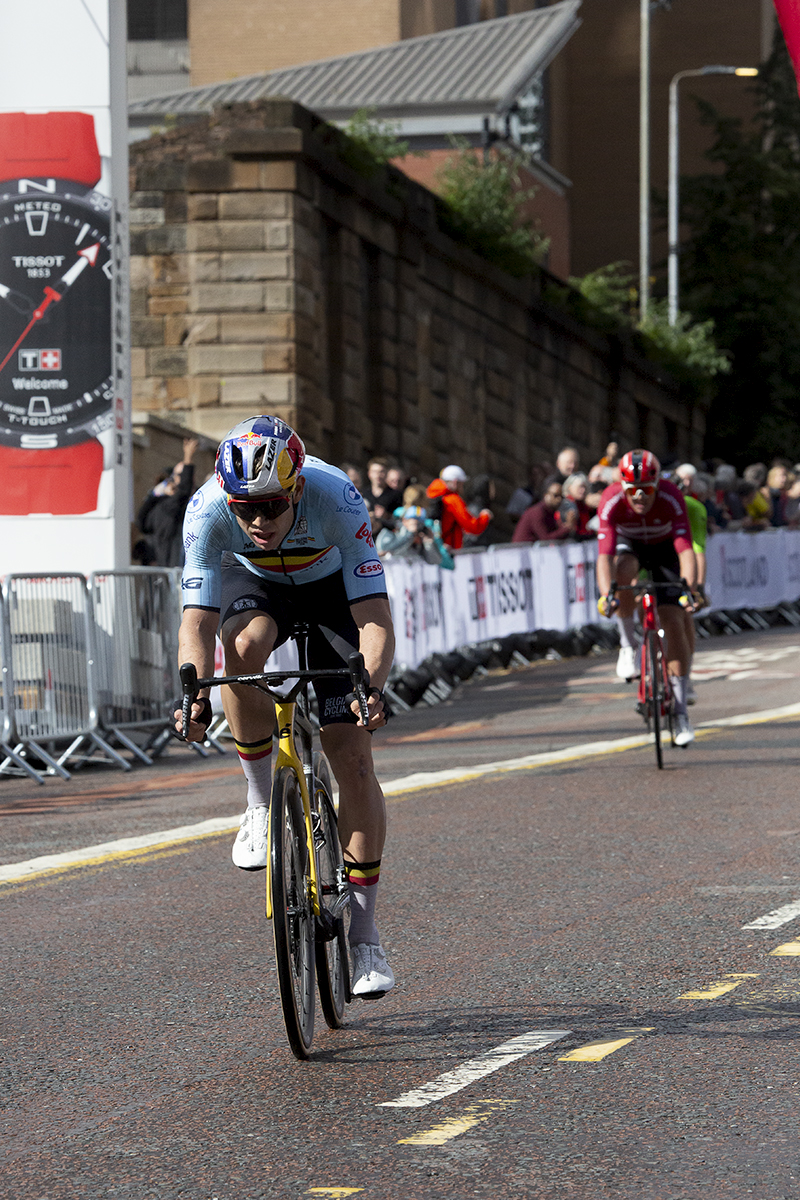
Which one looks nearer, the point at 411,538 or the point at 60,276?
the point at 60,276

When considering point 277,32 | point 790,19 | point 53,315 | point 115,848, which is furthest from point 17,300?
point 277,32

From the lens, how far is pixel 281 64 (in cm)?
4100

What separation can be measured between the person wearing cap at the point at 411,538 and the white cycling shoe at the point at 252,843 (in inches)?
451

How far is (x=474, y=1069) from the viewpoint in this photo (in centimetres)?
567

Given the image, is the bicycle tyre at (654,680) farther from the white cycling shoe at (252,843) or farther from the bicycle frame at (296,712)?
the bicycle frame at (296,712)

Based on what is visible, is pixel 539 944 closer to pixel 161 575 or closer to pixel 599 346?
pixel 161 575

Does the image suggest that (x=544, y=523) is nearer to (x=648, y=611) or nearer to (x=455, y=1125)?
(x=648, y=611)

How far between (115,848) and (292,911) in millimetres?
4479

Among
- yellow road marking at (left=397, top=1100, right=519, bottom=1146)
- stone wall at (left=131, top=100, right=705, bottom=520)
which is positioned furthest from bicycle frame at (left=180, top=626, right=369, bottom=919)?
stone wall at (left=131, top=100, right=705, bottom=520)

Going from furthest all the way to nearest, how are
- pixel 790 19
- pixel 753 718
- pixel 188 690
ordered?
pixel 753 718 < pixel 790 19 < pixel 188 690

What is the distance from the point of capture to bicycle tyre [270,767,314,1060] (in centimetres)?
541

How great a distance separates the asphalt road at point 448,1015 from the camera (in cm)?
485

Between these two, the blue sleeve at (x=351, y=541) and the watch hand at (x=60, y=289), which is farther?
the watch hand at (x=60, y=289)

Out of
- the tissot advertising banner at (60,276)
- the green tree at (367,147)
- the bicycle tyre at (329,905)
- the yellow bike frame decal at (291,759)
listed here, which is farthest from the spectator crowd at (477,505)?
the yellow bike frame decal at (291,759)
